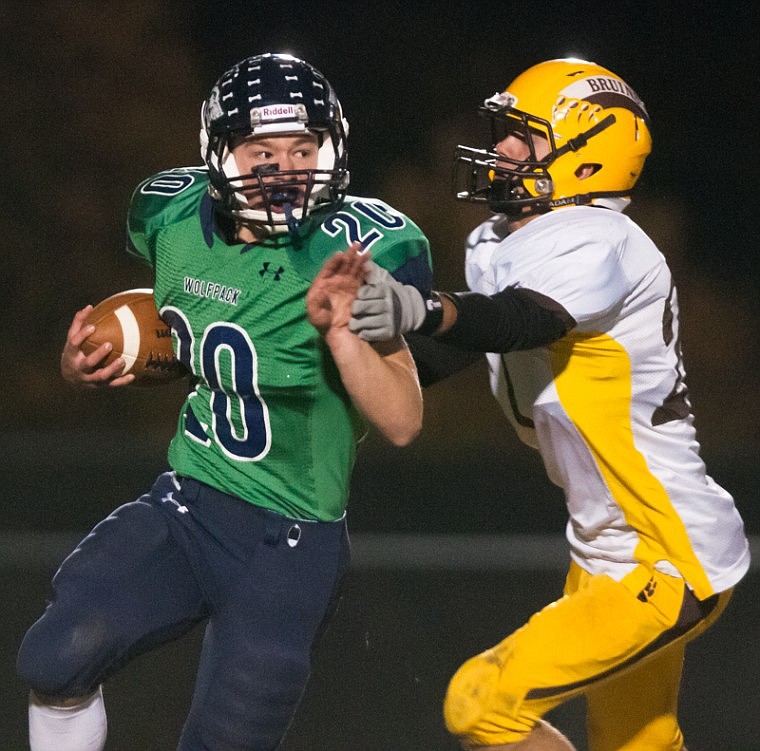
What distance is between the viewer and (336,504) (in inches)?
94.8

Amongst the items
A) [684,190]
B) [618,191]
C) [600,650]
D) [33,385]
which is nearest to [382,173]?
[684,190]

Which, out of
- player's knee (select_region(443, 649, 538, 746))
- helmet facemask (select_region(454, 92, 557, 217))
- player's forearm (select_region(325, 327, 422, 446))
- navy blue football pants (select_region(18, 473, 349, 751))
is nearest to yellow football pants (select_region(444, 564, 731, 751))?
player's knee (select_region(443, 649, 538, 746))

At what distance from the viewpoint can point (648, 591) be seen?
90.8 inches

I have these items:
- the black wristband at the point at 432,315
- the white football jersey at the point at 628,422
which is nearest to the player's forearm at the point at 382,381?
the black wristband at the point at 432,315

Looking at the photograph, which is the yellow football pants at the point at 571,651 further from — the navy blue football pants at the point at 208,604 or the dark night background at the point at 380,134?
the dark night background at the point at 380,134

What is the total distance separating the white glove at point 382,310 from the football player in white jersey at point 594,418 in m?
0.06

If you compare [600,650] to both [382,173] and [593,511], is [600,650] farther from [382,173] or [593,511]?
[382,173]

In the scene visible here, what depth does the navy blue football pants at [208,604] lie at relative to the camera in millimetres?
2232

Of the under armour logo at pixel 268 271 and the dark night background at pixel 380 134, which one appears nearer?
the under armour logo at pixel 268 271

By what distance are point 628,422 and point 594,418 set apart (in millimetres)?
57

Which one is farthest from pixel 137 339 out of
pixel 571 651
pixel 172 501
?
pixel 571 651

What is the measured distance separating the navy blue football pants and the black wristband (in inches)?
19.1

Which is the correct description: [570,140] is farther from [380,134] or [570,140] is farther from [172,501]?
[380,134]

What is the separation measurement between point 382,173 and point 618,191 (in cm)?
376
